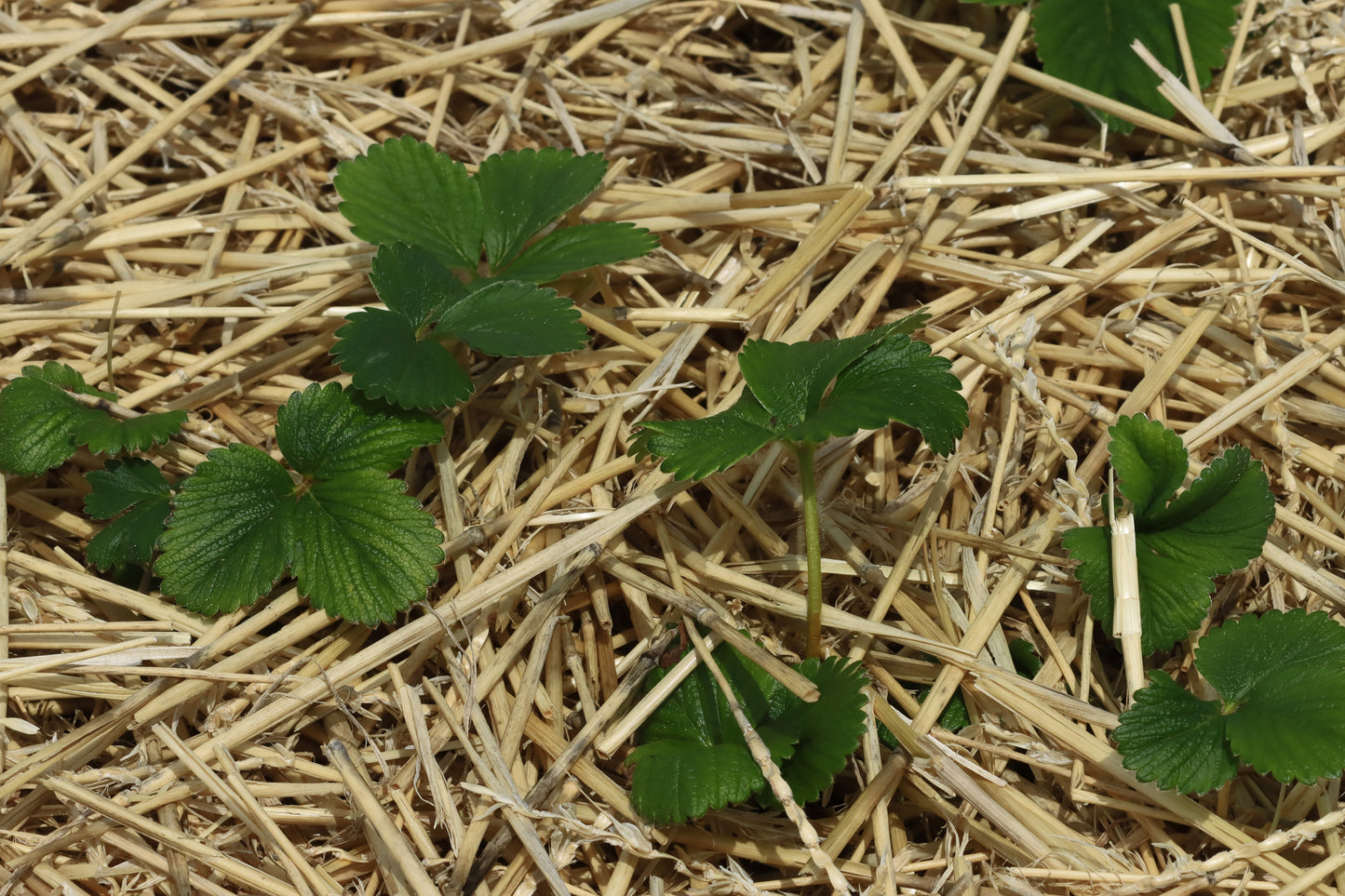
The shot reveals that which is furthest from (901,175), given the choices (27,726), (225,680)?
(27,726)

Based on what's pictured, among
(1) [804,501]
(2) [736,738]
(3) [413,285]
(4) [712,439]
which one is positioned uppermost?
(3) [413,285]

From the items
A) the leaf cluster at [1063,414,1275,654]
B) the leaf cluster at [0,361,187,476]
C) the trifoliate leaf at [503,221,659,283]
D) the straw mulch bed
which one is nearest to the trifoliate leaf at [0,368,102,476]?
the leaf cluster at [0,361,187,476]

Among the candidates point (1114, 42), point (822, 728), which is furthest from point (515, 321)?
point (1114, 42)

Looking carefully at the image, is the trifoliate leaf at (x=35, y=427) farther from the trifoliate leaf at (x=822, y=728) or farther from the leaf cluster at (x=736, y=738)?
the trifoliate leaf at (x=822, y=728)

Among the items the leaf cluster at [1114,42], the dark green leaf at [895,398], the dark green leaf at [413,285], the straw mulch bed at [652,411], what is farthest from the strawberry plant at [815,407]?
the leaf cluster at [1114,42]

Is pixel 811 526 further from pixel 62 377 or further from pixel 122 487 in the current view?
pixel 62 377

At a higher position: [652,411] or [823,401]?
[823,401]

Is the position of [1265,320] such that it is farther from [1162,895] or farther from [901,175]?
[1162,895]
